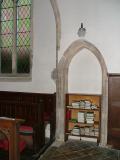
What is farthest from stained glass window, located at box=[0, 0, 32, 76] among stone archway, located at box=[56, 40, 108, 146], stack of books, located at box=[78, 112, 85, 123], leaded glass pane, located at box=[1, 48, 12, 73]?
stack of books, located at box=[78, 112, 85, 123]

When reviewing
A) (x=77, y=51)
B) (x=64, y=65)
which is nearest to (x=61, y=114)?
(x=64, y=65)

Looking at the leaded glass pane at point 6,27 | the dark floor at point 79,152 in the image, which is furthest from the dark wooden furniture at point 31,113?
the leaded glass pane at point 6,27

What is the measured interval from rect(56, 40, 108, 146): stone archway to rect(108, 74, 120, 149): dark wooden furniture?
0.10 meters

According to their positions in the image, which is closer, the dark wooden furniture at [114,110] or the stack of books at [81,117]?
the dark wooden furniture at [114,110]

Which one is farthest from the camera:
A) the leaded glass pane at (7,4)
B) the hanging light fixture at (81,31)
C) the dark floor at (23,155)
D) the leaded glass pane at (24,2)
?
the leaded glass pane at (7,4)

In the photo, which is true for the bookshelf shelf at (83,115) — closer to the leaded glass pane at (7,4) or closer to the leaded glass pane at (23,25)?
the leaded glass pane at (23,25)

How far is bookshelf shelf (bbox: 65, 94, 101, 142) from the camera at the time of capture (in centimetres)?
571

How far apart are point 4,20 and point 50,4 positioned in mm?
1700

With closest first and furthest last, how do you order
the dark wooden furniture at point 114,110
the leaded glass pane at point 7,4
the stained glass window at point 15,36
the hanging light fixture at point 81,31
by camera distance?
the dark wooden furniture at point 114,110, the hanging light fixture at point 81,31, the stained glass window at point 15,36, the leaded glass pane at point 7,4

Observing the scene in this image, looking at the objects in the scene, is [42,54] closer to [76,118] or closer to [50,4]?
[50,4]

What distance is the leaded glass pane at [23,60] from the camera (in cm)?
679

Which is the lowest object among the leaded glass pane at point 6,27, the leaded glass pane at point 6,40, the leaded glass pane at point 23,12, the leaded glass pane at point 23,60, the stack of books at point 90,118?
the stack of books at point 90,118

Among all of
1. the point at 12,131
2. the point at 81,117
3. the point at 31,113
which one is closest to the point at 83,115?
the point at 81,117

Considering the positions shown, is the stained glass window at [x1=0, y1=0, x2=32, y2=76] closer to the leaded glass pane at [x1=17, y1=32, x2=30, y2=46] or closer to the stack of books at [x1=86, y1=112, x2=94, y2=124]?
the leaded glass pane at [x1=17, y1=32, x2=30, y2=46]
